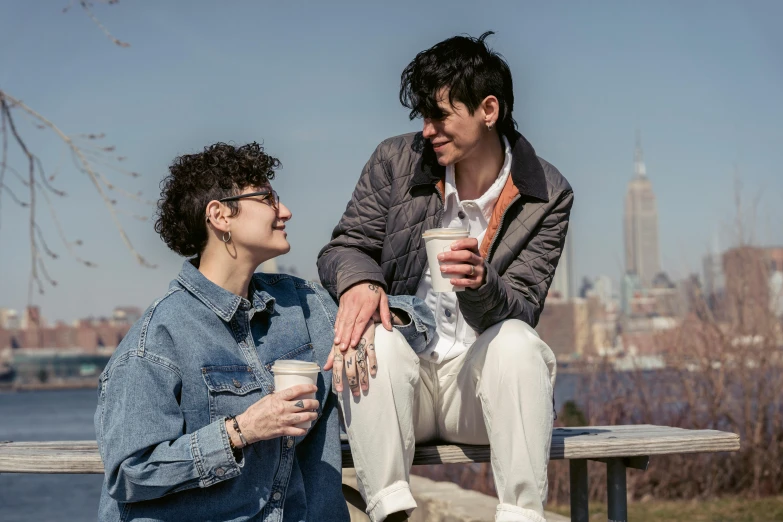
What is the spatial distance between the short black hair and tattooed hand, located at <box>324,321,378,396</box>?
81 cm

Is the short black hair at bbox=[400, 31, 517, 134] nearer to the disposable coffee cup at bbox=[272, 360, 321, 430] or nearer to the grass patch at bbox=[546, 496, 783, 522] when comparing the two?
the disposable coffee cup at bbox=[272, 360, 321, 430]

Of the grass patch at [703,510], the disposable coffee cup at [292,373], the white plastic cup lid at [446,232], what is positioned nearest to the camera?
the disposable coffee cup at [292,373]

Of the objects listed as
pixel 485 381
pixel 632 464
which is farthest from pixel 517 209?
pixel 632 464

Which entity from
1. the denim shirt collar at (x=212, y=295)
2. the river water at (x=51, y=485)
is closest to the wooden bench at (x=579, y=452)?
the denim shirt collar at (x=212, y=295)

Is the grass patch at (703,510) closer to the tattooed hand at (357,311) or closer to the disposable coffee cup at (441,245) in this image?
the tattooed hand at (357,311)

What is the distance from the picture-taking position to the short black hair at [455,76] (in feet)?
10.1

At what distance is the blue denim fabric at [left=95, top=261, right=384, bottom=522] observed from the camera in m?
2.42

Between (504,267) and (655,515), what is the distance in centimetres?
444

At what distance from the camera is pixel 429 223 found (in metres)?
3.16

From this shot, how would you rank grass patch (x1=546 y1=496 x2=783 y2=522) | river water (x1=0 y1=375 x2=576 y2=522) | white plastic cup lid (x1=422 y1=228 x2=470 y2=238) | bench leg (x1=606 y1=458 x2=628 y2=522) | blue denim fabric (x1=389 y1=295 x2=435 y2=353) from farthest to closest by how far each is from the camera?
river water (x1=0 y1=375 x2=576 y2=522)
grass patch (x1=546 y1=496 x2=783 y2=522)
bench leg (x1=606 y1=458 x2=628 y2=522)
blue denim fabric (x1=389 y1=295 x2=435 y2=353)
white plastic cup lid (x1=422 y1=228 x2=470 y2=238)

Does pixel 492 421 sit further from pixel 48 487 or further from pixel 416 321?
pixel 48 487

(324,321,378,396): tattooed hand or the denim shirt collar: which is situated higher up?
the denim shirt collar

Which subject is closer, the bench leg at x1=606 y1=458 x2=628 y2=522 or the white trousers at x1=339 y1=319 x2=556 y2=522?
the white trousers at x1=339 y1=319 x2=556 y2=522

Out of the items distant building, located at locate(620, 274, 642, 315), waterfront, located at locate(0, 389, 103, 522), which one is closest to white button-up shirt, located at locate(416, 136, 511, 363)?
distant building, located at locate(620, 274, 642, 315)
